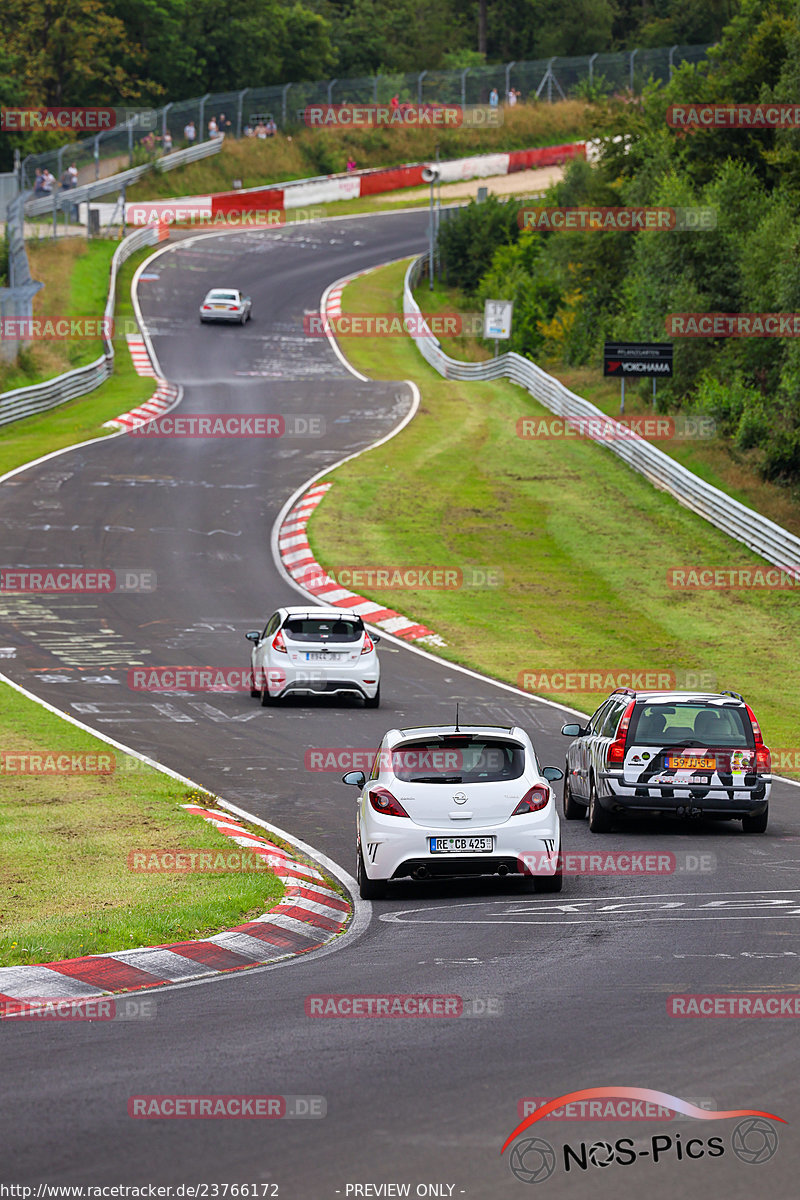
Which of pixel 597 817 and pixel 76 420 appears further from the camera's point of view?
pixel 76 420

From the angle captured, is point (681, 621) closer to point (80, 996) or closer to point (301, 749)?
point (301, 749)

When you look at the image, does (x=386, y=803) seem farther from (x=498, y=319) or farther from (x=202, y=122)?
(x=202, y=122)

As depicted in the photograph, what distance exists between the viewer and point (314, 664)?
23500 millimetres

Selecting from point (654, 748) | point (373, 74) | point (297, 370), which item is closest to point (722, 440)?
point (297, 370)

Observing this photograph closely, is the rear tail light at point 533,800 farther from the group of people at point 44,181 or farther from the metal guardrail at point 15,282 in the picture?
the group of people at point 44,181

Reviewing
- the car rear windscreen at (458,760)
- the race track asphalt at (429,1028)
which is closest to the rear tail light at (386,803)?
the car rear windscreen at (458,760)

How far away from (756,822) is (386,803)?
4701 millimetres

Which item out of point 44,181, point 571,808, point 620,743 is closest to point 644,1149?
point 620,743

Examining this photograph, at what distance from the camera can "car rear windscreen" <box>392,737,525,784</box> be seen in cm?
1272

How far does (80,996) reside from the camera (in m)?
9.03

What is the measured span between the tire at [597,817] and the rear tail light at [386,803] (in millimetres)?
3569

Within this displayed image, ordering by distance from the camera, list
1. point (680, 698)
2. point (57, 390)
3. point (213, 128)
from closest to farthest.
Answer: point (680, 698), point (57, 390), point (213, 128)

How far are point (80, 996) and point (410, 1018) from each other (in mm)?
2127

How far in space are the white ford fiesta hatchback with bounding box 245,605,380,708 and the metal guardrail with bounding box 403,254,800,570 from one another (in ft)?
45.3
